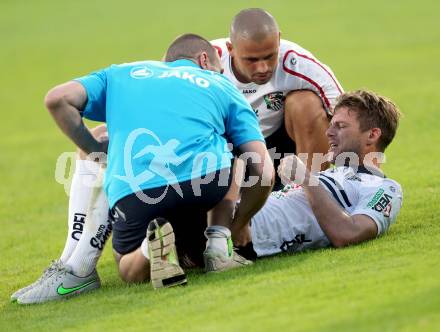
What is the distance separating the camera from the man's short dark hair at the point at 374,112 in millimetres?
7680

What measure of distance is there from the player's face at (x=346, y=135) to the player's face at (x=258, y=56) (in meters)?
0.96

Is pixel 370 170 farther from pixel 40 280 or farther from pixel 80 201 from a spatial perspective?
pixel 40 280

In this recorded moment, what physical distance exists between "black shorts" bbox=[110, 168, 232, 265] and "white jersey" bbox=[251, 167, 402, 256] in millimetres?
468

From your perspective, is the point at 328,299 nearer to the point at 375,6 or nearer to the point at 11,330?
the point at 11,330

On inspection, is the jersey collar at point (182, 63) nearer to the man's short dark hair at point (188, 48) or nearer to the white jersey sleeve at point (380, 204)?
the man's short dark hair at point (188, 48)

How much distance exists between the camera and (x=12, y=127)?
1945cm

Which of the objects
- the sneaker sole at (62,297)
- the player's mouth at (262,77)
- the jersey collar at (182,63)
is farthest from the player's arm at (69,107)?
the player's mouth at (262,77)

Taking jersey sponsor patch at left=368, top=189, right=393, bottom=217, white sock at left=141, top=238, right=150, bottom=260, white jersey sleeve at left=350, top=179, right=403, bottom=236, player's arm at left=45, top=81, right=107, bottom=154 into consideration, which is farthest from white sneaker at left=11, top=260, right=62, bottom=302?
jersey sponsor patch at left=368, top=189, right=393, bottom=217

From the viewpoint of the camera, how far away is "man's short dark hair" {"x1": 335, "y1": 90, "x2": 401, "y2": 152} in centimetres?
768

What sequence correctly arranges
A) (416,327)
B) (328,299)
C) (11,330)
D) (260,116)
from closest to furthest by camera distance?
(416,327), (328,299), (11,330), (260,116)

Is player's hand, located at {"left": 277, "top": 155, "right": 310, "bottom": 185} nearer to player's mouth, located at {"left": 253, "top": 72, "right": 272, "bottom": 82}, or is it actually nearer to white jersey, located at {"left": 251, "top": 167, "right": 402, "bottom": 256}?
white jersey, located at {"left": 251, "top": 167, "right": 402, "bottom": 256}

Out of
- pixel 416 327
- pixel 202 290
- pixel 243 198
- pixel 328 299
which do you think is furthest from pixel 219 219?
pixel 416 327

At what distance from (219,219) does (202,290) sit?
75cm

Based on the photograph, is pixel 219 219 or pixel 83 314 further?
pixel 219 219
